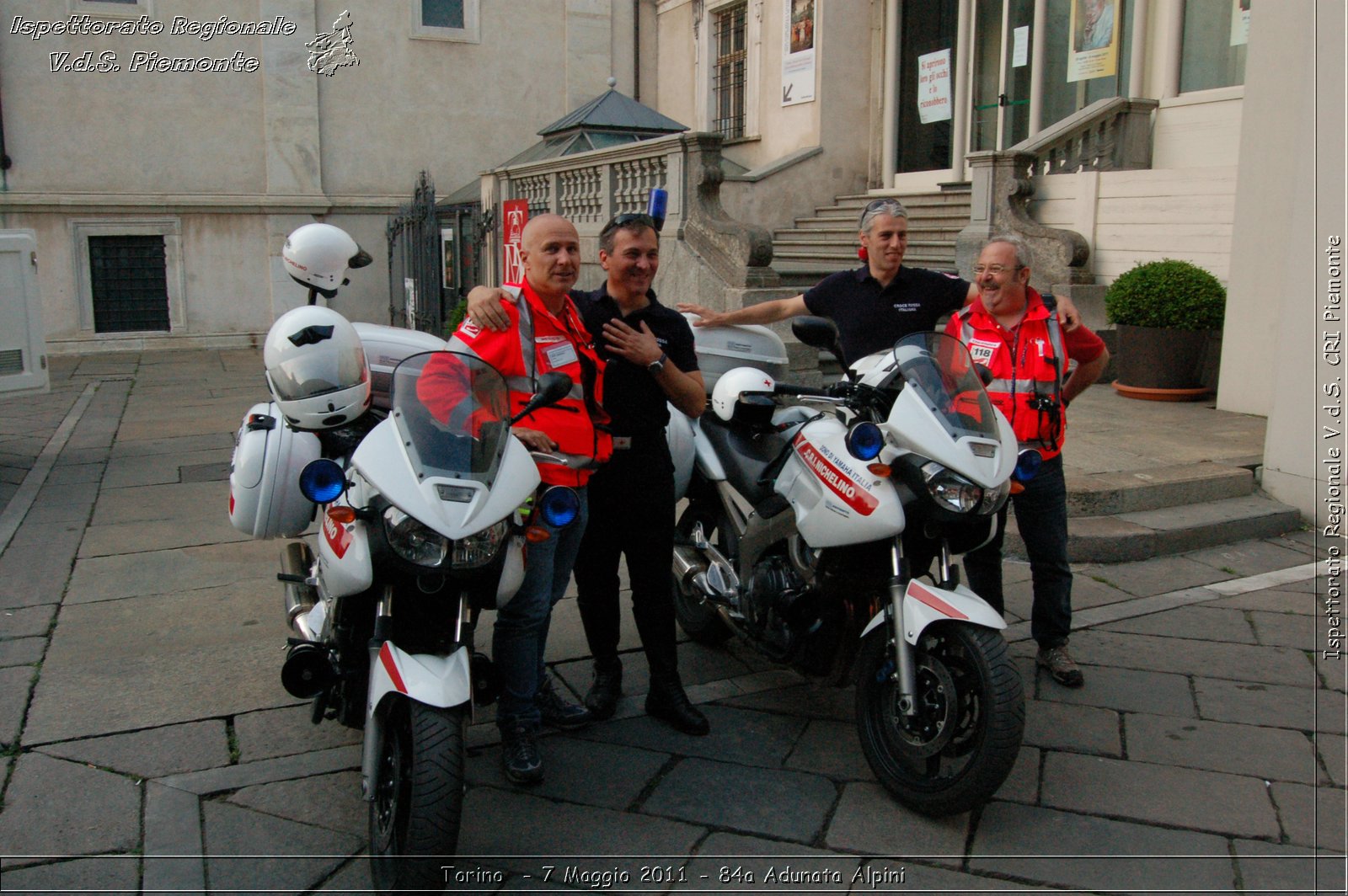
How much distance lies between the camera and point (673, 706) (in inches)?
149

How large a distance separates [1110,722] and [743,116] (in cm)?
1461

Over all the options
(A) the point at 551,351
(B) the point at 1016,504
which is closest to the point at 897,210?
(B) the point at 1016,504

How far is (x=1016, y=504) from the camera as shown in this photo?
161 inches

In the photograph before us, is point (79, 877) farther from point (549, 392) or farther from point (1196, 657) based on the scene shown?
point (1196, 657)

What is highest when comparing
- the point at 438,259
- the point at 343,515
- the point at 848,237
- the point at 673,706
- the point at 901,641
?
the point at 848,237

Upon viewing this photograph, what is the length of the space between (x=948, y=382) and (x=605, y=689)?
1.62 meters

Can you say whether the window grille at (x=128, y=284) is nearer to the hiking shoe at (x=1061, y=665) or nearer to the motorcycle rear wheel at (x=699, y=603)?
the motorcycle rear wheel at (x=699, y=603)

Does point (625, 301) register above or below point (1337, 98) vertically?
below

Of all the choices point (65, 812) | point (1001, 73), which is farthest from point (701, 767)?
point (1001, 73)

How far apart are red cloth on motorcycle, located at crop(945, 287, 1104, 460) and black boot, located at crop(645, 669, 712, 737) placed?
152 centimetres

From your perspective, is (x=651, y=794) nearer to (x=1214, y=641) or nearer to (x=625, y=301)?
(x=625, y=301)

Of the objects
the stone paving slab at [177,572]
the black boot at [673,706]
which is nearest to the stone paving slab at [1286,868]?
the black boot at [673,706]

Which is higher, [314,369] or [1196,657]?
[314,369]

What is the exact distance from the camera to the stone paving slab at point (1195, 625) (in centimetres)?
466
